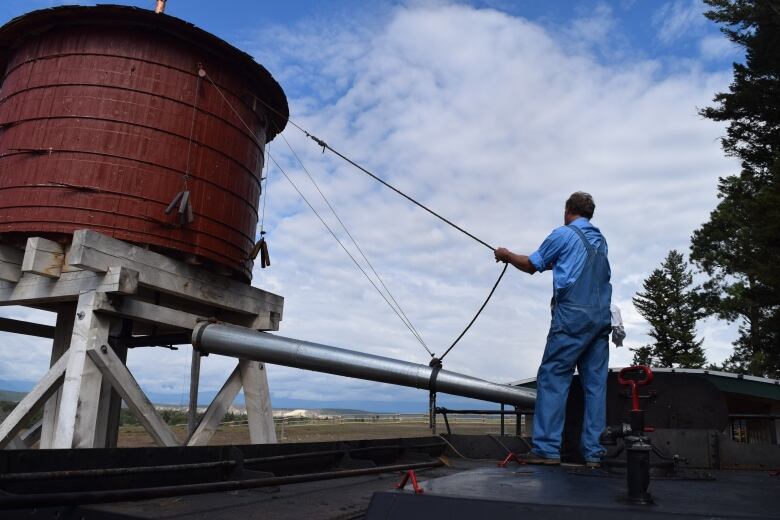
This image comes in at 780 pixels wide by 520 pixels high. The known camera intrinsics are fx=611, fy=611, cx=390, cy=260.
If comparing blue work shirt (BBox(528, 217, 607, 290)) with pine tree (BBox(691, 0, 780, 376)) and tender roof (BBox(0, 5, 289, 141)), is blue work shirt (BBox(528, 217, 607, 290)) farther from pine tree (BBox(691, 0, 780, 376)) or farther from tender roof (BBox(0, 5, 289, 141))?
pine tree (BBox(691, 0, 780, 376))

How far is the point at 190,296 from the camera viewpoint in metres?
7.30

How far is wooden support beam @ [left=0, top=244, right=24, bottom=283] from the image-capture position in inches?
278

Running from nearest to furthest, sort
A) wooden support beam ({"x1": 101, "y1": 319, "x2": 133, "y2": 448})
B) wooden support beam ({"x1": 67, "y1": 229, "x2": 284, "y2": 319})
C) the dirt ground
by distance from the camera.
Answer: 1. wooden support beam ({"x1": 67, "y1": 229, "x2": 284, "y2": 319})
2. wooden support beam ({"x1": 101, "y1": 319, "x2": 133, "y2": 448})
3. the dirt ground

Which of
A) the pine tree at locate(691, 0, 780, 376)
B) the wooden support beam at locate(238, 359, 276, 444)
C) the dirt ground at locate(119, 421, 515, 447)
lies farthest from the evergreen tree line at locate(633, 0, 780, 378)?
the wooden support beam at locate(238, 359, 276, 444)

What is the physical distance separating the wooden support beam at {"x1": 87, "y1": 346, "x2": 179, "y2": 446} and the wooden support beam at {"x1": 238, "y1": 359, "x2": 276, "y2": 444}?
1.14 meters

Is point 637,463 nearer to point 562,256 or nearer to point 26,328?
point 562,256

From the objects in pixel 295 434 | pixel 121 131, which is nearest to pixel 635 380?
A: pixel 121 131

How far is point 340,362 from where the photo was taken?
20.0 ft

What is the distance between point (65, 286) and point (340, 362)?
3299 millimetres

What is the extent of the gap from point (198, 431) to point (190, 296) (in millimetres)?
1620

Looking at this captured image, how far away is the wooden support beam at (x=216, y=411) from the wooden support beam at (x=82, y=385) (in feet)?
A: 4.06

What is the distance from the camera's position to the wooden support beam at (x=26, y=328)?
9.18 metres

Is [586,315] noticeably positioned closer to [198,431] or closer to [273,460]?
[273,460]

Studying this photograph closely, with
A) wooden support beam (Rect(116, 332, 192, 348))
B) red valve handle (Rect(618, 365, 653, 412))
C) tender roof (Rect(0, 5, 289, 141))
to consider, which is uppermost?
tender roof (Rect(0, 5, 289, 141))
